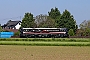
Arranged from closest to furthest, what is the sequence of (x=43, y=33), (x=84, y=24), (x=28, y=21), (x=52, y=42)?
(x=52, y=42) < (x=43, y=33) < (x=84, y=24) < (x=28, y=21)

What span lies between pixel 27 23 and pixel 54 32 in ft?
126

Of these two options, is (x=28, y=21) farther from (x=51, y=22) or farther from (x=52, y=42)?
(x=52, y=42)
